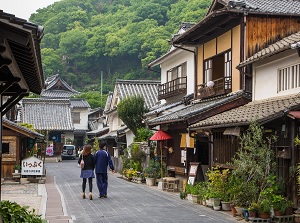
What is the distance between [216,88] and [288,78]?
19.2 feet

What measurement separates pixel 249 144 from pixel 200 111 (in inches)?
232

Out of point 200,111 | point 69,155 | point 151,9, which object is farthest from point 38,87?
point 151,9

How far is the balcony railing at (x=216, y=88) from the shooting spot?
21.0m

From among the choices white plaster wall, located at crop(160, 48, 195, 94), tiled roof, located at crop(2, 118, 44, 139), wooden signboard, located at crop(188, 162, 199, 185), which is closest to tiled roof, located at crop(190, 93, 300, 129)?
wooden signboard, located at crop(188, 162, 199, 185)

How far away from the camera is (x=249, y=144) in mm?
14367

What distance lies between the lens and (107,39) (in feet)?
278

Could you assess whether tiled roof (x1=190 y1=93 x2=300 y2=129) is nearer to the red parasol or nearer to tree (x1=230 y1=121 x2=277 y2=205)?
tree (x1=230 y1=121 x2=277 y2=205)

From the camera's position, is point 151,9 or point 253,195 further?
point 151,9

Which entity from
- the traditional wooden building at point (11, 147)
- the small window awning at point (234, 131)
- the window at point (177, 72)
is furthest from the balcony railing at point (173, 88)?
the small window awning at point (234, 131)

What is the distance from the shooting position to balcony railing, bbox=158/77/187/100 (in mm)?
29195

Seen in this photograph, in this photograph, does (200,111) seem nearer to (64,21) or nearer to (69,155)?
(69,155)

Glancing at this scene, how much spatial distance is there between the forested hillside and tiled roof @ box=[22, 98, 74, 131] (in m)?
15.1

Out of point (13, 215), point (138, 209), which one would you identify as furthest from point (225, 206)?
point (13, 215)

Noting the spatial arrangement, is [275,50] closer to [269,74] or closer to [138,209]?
[269,74]
